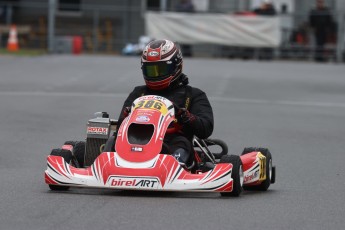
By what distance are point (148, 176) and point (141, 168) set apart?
0.10 metres

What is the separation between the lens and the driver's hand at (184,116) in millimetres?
9109

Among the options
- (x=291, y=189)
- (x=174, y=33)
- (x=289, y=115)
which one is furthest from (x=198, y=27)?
(x=291, y=189)

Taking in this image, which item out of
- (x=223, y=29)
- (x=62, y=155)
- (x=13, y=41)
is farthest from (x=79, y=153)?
(x=13, y=41)

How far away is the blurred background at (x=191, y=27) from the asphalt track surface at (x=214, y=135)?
1.27 metres

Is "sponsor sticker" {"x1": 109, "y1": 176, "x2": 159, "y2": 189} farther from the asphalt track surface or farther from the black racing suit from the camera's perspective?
the black racing suit

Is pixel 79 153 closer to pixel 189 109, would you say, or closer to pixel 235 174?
pixel 189 109

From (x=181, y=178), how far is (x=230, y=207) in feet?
1.84

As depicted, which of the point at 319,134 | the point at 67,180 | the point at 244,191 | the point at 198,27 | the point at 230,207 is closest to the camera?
the point at 230,207

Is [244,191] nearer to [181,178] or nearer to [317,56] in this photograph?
[181,178]

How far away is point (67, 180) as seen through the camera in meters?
8.62

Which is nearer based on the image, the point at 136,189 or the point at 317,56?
the point at 136,189

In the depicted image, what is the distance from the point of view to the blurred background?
33844mm

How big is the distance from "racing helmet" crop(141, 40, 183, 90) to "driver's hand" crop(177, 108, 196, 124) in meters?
0.45

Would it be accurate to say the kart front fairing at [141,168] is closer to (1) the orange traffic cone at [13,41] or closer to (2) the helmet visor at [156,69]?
(2) the helmet visor at [156,69]
